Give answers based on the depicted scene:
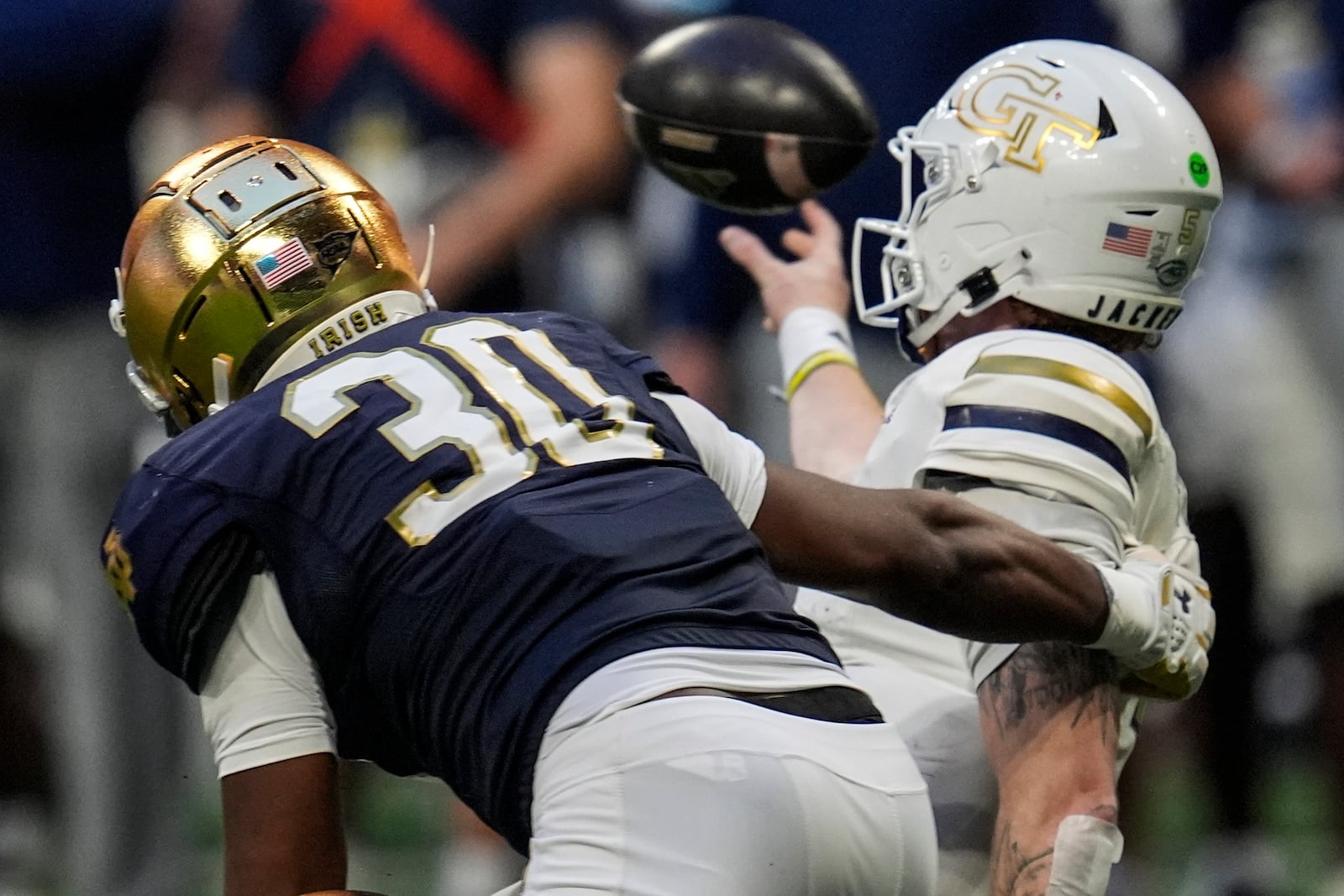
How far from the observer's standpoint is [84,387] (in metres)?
5.08

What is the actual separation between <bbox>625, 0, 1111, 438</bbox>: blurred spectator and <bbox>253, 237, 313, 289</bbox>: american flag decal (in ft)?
6.20

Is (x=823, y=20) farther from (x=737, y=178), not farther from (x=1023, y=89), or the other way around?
(x=1023, y=89)

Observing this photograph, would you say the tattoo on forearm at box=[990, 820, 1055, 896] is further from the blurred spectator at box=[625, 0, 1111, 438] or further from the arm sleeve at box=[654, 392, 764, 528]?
the blurred spectator at box=[625, 0, 1111, 438]

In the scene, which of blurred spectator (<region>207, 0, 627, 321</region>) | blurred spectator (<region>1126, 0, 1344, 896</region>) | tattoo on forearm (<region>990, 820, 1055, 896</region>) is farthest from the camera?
blurred spectator (<region>1126, 0, 1344, 896</region>)

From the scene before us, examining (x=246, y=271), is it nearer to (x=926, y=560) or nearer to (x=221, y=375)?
(x=221, y=375)

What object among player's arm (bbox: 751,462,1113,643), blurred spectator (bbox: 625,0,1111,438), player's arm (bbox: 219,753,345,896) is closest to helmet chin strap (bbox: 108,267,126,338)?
player's arm (bbox: 219,753,345,896)

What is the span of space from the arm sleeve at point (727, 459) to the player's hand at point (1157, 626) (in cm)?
43

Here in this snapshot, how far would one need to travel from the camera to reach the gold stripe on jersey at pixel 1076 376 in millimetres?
2605

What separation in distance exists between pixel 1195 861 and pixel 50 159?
3.28 m

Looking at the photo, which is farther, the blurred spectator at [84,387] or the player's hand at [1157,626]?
the blurred spectator at [84,387]

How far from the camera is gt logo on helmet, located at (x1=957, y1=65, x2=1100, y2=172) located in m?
2.83

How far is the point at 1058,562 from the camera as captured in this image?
2445 mm

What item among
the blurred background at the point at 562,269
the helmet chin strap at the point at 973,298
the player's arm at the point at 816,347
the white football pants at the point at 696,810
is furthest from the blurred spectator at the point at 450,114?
the white football pants at the point at 696,810

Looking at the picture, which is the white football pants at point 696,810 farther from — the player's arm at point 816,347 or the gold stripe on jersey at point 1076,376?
the player's arm at point 816,347
